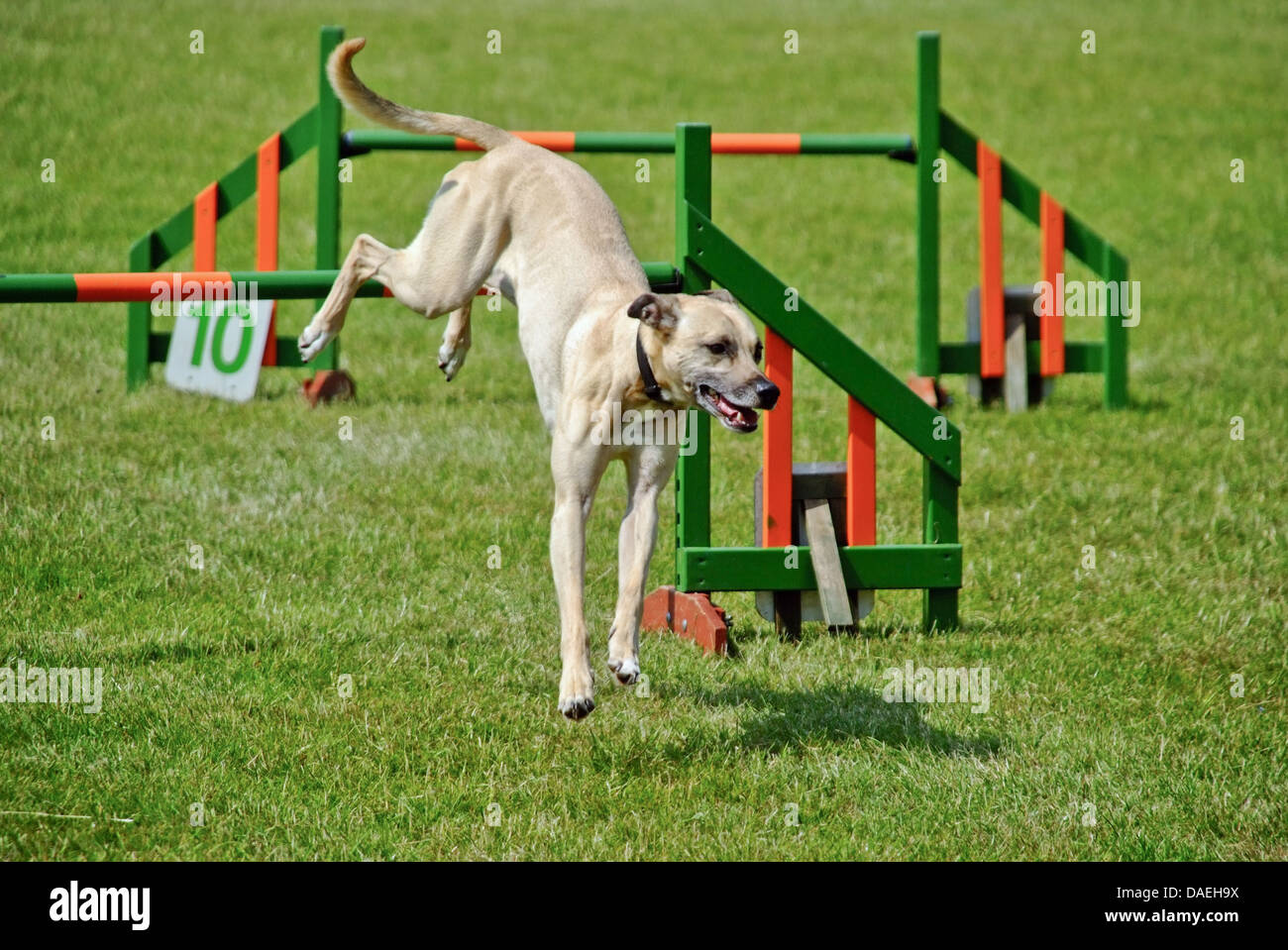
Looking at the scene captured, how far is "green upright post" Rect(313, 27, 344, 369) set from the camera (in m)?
9.40

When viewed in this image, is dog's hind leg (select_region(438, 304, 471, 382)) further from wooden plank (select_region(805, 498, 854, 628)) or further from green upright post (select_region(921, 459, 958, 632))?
green upright post (select_region(921, 459, 958, 632))

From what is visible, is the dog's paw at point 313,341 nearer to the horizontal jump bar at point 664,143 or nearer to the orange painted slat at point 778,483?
the orange painted slat at point 778,483

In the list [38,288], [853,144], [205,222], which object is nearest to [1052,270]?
[853,144]

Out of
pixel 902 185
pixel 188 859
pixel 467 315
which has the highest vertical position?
pixel 902 185

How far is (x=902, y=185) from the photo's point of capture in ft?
59.6

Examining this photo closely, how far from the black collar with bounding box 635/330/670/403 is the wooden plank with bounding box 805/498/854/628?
154 cm

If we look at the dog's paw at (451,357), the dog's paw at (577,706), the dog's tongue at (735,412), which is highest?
the dog's paw at (451,357)

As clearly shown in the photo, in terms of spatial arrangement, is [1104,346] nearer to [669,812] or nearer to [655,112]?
[669,812]

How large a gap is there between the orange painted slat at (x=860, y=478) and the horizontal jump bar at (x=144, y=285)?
102cm

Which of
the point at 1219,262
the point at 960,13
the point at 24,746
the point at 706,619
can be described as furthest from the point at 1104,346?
the point at 960,13

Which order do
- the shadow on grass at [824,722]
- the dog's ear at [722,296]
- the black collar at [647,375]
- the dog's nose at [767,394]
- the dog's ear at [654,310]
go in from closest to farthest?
the dog's nose at [767,394], the dog's ear at [654,310], the black collar at [647,375], the dog's ear at [722,296], the shadow on grass at [824,722]

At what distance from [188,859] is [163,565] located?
8.54 ft

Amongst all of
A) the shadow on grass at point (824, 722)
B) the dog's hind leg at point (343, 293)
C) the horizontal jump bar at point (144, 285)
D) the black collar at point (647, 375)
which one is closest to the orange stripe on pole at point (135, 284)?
the horizontal jump bar at point (144, 285)

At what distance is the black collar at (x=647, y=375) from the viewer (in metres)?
4.64
